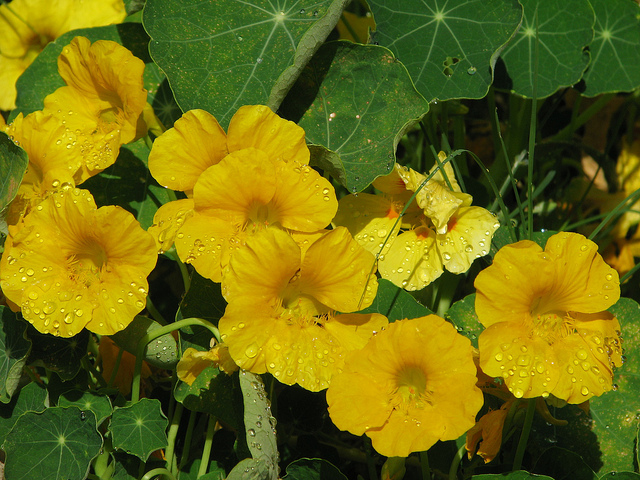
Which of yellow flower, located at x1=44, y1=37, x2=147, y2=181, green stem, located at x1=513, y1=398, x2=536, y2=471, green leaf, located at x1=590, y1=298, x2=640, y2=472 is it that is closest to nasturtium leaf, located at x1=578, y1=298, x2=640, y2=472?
green leaf, located at x1=590, y1=298, x2=640, y2=472

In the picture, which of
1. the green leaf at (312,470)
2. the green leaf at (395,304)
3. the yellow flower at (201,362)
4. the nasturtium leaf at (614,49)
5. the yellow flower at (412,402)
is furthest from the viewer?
the nasturtium leaf at (614,49)

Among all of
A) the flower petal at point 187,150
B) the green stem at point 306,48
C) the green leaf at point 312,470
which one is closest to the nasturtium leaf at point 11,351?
the flower petal at point 187,150

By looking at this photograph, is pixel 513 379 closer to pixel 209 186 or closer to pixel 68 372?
pixel 209 186

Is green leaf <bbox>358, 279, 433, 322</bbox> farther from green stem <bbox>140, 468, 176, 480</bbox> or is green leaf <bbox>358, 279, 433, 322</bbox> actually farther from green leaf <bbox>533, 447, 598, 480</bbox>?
green stem <bbox>140, 468, 176, 480</bbox>

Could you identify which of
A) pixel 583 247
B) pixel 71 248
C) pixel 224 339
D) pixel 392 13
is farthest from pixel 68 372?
pixel 392 13

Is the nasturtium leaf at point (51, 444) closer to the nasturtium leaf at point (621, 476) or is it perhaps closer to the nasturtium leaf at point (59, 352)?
the nasturtium leaf at point (59, 352)

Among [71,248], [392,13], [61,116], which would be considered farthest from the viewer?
[392,13]
